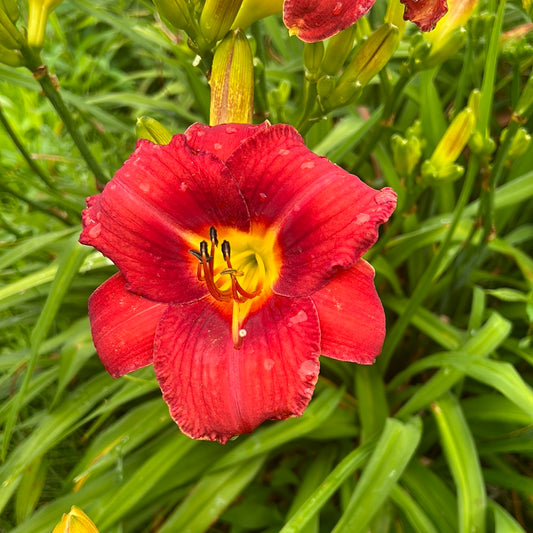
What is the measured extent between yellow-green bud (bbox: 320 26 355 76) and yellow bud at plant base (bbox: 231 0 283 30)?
0.08m

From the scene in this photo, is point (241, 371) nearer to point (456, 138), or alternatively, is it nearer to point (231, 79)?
point (231, 79)

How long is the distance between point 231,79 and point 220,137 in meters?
0.10

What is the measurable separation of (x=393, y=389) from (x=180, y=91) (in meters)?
1.15

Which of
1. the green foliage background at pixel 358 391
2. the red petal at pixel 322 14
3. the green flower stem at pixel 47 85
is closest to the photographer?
the red petal at pixel 322 14

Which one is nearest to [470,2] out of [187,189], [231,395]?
[187,189]

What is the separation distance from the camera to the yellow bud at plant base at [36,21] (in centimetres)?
89

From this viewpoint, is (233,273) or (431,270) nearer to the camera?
(233,273)

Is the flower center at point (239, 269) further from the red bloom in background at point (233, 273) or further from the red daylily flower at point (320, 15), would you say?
the red daylily flower at point (320, 15)

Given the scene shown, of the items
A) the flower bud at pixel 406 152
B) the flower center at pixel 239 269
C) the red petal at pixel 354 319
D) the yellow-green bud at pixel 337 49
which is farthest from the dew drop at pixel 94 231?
the flower bud at pixel 406 152

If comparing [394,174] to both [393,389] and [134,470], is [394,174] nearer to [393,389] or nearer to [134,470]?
[393,389]

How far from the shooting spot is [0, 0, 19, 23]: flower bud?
0.84 meters

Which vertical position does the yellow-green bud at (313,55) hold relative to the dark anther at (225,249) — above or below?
above

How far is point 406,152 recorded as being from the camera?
39.8 inches

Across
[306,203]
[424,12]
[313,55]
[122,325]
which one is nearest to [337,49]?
[313,55]
